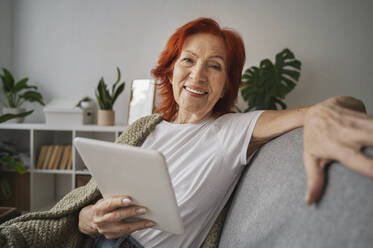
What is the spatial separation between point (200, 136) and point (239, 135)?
0.17 meters

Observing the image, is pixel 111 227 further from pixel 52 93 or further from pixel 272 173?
pixel 52 93

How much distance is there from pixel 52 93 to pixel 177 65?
2.63m

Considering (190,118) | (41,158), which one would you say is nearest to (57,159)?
(41,158)

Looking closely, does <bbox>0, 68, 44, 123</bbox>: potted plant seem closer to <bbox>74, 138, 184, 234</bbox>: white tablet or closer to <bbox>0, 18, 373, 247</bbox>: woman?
<bbox>0, 18, 373, 247</bbox>: woman

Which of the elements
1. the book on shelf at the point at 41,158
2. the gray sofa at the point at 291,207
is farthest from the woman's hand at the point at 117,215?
the book on shelf at the point at 41,158

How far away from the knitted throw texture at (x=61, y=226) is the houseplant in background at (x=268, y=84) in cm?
184

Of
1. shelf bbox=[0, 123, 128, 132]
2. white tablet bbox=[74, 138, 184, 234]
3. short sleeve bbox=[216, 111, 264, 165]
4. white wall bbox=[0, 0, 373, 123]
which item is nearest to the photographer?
white tablet bbox=[74, 138, 184, 234]

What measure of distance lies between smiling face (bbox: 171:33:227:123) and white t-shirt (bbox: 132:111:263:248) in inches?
5.5

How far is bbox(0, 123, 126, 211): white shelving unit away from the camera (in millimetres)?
2672

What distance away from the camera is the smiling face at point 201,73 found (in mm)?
1048

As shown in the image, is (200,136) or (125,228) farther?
(200,136)

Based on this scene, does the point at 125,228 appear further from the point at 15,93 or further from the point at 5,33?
the point at 5,33

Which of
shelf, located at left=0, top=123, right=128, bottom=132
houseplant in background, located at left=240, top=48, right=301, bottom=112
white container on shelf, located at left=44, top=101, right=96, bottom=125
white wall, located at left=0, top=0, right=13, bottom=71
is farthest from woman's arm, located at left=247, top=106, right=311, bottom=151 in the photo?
white wall, located at left=0, top=0, right=13, bottom=71

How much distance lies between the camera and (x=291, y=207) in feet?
1.80
